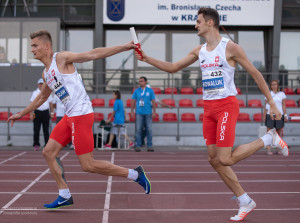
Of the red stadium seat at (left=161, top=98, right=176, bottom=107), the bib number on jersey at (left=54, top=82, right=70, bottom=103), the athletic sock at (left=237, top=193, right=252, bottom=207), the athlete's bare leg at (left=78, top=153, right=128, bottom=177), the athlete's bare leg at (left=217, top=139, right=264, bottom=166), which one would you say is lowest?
the athletic sock at (left=237, top=193, right=252, bottom=207)

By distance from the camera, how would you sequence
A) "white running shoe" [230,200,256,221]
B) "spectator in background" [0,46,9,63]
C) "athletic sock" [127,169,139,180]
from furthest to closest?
1. "spectator in background" [0,46,9,63]
2. "athletic sock" [127,169,139,180]
3. "white running shoe" [230,200,256,221]

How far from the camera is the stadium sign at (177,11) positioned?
871 inches

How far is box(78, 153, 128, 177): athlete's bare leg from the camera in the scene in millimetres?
5988

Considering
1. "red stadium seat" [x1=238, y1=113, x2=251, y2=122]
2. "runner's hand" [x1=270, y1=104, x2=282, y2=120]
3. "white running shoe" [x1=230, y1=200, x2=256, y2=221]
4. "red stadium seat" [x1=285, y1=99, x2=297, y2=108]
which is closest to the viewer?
"runner's hand" [x1=270, y1=104, x2=282, y2=120]

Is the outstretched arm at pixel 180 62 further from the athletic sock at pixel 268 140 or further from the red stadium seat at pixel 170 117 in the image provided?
the red stadium seat at pixel 170 117

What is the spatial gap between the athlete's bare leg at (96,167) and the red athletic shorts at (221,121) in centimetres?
117

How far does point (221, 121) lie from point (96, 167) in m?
1.57

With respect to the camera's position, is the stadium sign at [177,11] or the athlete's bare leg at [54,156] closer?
the athlete's bare leg at [54,156]

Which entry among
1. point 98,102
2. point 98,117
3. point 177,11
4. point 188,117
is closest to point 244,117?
point 188,117

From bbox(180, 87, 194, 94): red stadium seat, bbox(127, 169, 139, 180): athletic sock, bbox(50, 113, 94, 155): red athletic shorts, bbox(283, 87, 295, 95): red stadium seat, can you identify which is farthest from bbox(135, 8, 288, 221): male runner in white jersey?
bbox(283, 87, 295, 95): red stadium seat

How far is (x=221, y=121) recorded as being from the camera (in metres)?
5.60

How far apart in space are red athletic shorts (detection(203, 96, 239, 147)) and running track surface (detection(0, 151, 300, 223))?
886 mm

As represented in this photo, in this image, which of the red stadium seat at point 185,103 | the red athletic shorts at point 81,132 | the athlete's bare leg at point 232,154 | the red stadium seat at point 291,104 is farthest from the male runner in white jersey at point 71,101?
A: the red stadium seat at point 291,104

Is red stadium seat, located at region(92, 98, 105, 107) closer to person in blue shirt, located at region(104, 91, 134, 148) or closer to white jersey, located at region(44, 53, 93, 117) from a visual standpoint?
person in blue shirt, located at region(104, 91, 134, 148)
